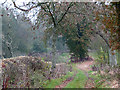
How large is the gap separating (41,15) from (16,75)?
12.2 feet

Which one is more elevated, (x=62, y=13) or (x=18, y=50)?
(x=62, y=13)

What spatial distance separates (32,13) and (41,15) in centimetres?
55

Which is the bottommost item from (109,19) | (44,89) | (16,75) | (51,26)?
(44,89)

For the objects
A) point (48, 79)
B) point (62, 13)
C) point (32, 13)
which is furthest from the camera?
point (62, 13)

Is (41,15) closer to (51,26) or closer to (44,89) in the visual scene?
(51,26)

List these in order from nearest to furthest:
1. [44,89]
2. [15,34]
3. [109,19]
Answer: [109,19] → [44,89] → [15,34]

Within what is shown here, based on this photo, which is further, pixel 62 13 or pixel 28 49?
pixel 28 49

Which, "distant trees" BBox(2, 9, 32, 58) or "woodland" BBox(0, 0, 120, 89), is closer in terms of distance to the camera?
"woodland" BBox(0, 0, 120, 89)

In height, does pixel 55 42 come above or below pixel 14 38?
below

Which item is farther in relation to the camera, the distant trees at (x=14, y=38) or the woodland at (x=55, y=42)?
the distant trees at (x=14, y=38)

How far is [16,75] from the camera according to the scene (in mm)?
4820

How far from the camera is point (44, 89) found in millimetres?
4504

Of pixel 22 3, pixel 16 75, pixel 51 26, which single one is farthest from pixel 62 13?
pixel 16 75

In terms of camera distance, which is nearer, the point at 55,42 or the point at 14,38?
the point at 55,42
